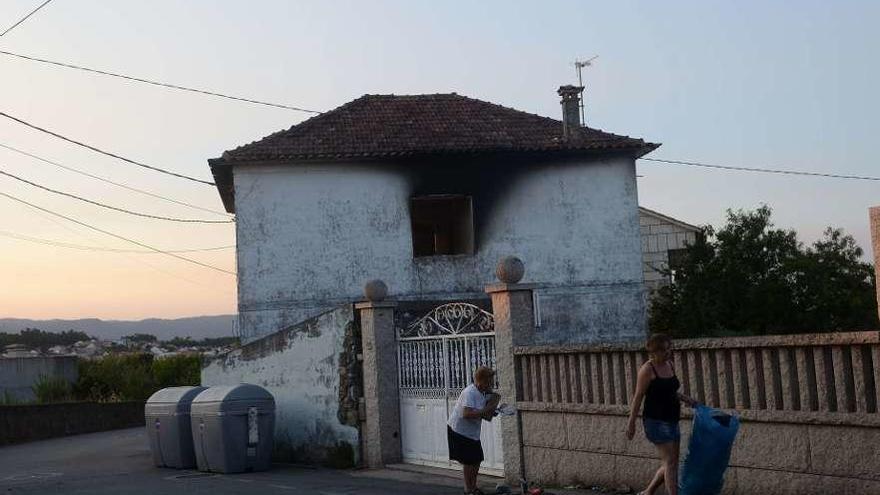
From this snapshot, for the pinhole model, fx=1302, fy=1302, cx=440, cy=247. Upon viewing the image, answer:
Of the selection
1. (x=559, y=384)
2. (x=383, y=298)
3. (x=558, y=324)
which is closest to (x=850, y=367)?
(x=559, y=384)

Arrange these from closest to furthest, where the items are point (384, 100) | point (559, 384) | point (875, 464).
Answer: point (875, 464) → point (559, 384) → point (384, 100)

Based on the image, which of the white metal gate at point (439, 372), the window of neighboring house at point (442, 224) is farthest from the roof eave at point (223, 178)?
the white metal gate at point (439, 372)

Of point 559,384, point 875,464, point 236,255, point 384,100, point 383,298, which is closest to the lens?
point 875,464

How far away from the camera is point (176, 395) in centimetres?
2052

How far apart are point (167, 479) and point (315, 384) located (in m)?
2.78

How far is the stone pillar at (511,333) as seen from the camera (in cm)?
1510

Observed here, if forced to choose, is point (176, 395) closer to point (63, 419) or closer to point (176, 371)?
point (63, 419)

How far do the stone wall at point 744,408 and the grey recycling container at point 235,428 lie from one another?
5.09 meters

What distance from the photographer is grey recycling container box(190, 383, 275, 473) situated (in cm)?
1856

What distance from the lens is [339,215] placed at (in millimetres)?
30969

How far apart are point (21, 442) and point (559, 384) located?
20.8 m

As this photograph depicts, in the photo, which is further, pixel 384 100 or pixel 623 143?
pixel 384 100

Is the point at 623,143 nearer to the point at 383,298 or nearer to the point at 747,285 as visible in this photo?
the point at 747,285

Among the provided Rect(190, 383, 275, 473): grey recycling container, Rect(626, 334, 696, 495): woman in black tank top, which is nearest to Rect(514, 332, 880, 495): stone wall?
Rect(626, 334, 696, 495): woman in black tank top
